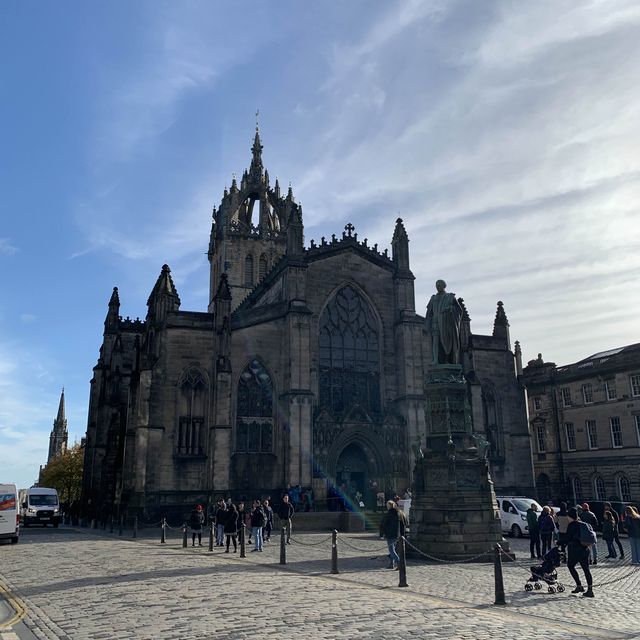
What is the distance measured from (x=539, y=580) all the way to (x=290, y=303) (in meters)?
23.3

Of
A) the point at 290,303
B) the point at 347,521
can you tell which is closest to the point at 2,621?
the point at 347,521

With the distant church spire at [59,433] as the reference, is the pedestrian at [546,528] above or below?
below

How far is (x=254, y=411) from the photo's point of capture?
111ft

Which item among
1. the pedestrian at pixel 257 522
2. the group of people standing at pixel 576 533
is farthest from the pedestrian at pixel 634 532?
the pedestrian at pixel 257 522

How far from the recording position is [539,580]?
1263 centimetres

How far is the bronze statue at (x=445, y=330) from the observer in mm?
18812

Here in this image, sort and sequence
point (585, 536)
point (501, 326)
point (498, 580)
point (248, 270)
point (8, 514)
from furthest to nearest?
point (248, 270) < point (501, 326) < point (8, 514) < point (585, 536) < point (498, 580)

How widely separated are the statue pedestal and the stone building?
29.4 meters

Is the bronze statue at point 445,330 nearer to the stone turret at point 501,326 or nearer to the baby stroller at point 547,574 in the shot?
the baby stroller at point 547,574

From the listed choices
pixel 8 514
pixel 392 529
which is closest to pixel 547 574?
pixel 392 529

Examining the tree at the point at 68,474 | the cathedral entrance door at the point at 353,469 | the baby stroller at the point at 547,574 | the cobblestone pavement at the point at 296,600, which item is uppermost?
the tree at the point at 68,474

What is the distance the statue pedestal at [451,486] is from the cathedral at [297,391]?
39.4 ft

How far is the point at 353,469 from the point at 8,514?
17823mm

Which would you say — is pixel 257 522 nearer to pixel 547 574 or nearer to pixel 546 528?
pixel 546 528
